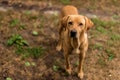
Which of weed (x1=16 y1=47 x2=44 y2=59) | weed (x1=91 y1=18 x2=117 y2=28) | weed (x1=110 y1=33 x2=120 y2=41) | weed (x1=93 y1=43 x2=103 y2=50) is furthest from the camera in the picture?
weed (x1=91 y1=18 x2=117 y2=28)

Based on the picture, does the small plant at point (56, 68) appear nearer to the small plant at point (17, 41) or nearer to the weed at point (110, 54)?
the small plant at point (17, 41)

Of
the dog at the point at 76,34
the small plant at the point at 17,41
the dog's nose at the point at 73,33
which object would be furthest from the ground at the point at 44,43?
the dog's nose at the point at 73,33

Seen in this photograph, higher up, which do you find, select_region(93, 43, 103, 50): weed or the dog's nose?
the dog's nose

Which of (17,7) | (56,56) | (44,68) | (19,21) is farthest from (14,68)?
(17,7)

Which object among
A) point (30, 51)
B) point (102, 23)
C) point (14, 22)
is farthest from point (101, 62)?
point (14, 22)

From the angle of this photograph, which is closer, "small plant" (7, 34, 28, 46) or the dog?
the dog

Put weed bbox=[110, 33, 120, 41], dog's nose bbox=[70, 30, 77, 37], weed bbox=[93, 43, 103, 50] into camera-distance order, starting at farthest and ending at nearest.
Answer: weed bbox=[110, 33, 120, 41] → weed bbox=[93, 43, 103, 50] → dog's nose bbox=[70, 30, 77, 37]

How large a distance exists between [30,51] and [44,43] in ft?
1.80

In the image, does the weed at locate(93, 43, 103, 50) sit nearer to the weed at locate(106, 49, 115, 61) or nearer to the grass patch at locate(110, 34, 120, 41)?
the weed at locate(106, 49, 115, 61)

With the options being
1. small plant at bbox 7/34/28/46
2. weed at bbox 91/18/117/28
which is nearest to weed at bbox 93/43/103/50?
weed at bbox 91/18/117/28

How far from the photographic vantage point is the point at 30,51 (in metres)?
6.79

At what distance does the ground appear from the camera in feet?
20.7

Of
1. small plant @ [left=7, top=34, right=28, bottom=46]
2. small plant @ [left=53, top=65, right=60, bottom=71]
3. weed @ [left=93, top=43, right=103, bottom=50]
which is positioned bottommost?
weed @ [left=93, top=43, right=103, bottom=50]

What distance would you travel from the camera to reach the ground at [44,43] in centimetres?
631
